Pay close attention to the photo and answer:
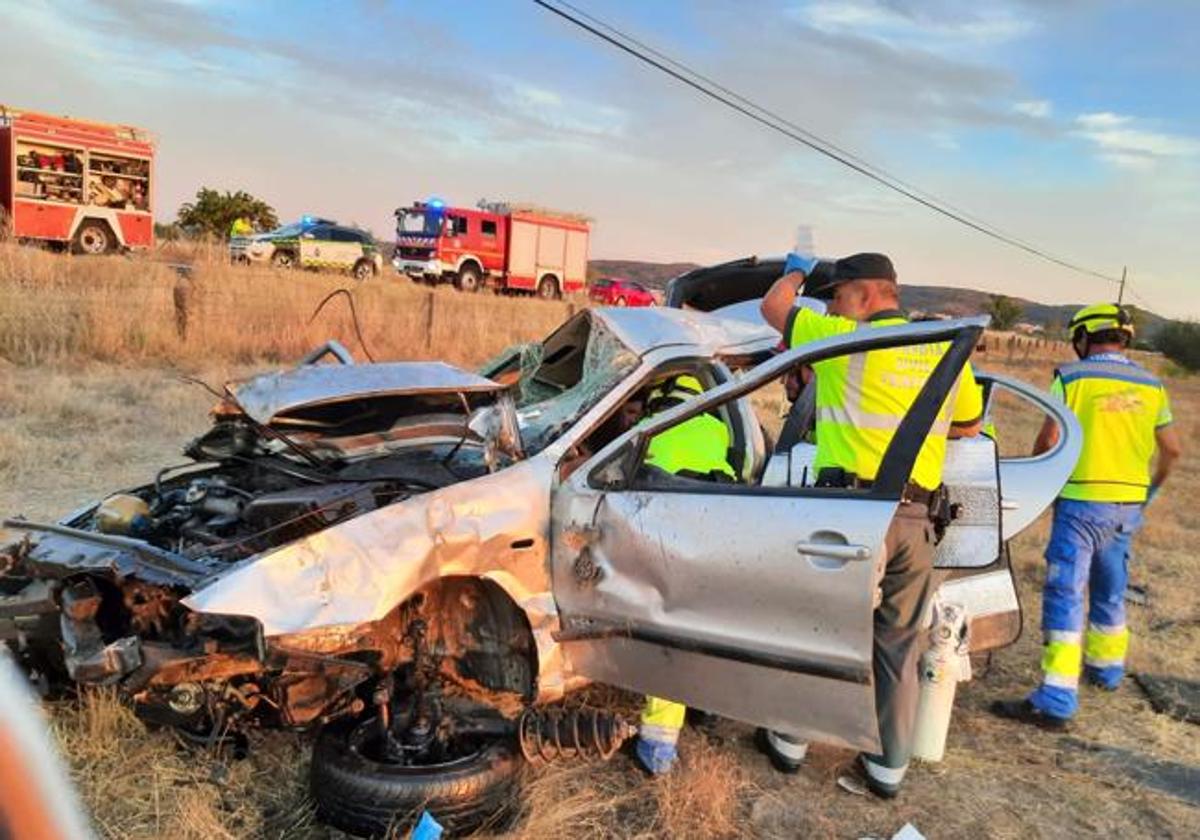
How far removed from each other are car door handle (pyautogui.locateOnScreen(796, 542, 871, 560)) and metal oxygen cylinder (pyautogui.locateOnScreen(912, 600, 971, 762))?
1072 millimetres

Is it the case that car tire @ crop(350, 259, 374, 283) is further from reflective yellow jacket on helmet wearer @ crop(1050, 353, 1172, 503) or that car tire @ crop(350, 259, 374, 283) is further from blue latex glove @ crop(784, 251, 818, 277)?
reflective yellow jacket on helmet wearer @ crop(1050, 353, 1172, 503)

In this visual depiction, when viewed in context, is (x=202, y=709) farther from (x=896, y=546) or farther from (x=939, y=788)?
(x=939, y=788)

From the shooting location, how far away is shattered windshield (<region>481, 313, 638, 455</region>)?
Result: 3.42 metres

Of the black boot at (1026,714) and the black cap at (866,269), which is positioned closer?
the black cap at (866,269)

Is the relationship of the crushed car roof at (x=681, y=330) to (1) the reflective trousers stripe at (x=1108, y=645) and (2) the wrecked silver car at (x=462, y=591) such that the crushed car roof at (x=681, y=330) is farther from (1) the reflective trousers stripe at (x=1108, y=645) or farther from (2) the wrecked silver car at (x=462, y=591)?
(1) the reflective trousers stripe at (x=1108, y=645)

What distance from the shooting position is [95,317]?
422 inches

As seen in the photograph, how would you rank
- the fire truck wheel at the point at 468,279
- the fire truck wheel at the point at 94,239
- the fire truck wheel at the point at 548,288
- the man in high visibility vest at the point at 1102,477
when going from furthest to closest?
the fire truck wheel at the point at 548,288 < the fire truck wheel at the point at 468,279 < the fire truck wheel at the point at 94,239 < the man in high visibility vest at the point at 1102,477

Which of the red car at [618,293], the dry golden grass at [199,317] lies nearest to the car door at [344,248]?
the red car at [618,293]

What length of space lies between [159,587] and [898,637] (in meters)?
2.37

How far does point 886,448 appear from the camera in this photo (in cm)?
300

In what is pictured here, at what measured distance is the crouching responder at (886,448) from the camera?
10.2ft

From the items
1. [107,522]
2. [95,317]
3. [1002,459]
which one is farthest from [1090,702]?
[95,317]

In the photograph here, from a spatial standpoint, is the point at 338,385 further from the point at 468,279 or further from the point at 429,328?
the point at 468,279

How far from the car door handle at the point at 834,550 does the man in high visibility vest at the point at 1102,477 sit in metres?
2.05
